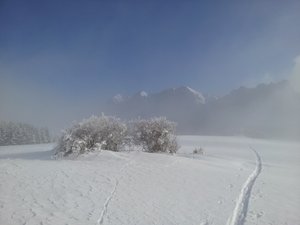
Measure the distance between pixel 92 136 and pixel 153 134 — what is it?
694 cm

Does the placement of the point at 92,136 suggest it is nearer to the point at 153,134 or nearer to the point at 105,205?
the point at 153,134

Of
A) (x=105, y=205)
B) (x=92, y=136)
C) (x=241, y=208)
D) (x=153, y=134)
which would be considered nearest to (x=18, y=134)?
(x=153, y=134)

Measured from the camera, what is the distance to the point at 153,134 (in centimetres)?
2998

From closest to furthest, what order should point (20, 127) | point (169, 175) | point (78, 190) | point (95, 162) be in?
point (78, 190)
point (169, 175)
point (95, 162)
point (20, 127)

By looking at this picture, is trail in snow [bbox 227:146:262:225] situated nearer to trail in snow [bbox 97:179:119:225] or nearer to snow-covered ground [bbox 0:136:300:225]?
snow-covered ground [bbox 0:136:300:225]

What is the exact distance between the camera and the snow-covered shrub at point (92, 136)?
900 inches

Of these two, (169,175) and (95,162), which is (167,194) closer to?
(169,175)

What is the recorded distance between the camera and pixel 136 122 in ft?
99.9

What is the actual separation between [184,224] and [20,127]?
80.8m

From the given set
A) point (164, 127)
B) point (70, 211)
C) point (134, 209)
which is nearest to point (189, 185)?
point (134, 209)

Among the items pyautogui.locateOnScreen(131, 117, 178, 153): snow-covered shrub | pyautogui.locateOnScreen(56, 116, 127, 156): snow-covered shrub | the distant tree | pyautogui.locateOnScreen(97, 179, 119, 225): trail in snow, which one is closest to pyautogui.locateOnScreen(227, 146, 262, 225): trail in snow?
pyautogui.locateOnScreen(97, 179, 119, 225): trail in snow

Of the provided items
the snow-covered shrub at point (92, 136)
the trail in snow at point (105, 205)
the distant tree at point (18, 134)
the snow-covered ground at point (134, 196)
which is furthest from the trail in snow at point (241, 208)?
the distant tree at point (18, 134)

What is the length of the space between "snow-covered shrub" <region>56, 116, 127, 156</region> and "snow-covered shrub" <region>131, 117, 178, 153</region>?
2255 millimetres

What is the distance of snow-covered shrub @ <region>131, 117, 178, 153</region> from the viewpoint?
2975cm
